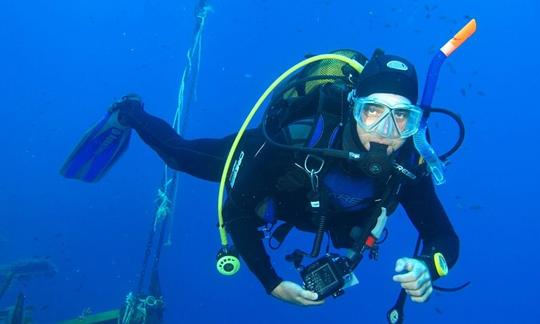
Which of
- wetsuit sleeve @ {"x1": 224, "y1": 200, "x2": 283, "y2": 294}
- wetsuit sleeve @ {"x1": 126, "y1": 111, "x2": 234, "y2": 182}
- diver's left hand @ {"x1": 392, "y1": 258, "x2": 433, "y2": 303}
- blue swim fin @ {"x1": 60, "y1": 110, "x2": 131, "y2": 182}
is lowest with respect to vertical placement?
diver's left hand @ {"x1": 392, "y1": 258, "x2": 433, "y2": 303}

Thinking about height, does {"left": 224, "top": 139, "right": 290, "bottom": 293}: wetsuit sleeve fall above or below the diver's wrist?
above

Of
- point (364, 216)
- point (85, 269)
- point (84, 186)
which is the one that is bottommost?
point (364, 216)

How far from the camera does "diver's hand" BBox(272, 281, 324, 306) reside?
285 centimetres

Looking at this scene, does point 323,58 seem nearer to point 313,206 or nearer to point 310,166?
point 310,166

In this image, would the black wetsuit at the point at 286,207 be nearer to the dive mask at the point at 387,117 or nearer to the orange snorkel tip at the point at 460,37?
the dive mask at the point at 387,117

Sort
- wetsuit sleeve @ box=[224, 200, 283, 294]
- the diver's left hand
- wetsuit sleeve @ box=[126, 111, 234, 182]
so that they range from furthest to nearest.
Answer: wetsuit sleeve @ box=[126, 111, 234, 182]
wetsuit sleeve @ box=[224, 200, 283, 294]
the diver's left hand

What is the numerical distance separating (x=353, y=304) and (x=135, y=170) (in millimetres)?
14113

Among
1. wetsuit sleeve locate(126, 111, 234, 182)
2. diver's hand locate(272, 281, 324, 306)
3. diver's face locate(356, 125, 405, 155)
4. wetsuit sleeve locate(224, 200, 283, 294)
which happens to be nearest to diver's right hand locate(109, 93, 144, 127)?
wetsuit sleeve locate(126, 111, 234, 182)

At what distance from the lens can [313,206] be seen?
121 inches

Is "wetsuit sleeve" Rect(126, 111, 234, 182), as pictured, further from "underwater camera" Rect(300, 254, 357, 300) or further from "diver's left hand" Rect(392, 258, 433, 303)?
"diver's left hand" Rect(392, 258, 433, 303)

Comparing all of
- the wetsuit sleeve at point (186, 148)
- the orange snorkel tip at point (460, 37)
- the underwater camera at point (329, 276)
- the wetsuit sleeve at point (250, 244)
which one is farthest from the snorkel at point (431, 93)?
the wetsuit sleeve at point (186, 148)

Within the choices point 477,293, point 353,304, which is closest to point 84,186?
point 353,304

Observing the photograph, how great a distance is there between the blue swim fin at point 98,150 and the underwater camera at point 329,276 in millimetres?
3374

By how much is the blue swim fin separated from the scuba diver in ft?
8.13
